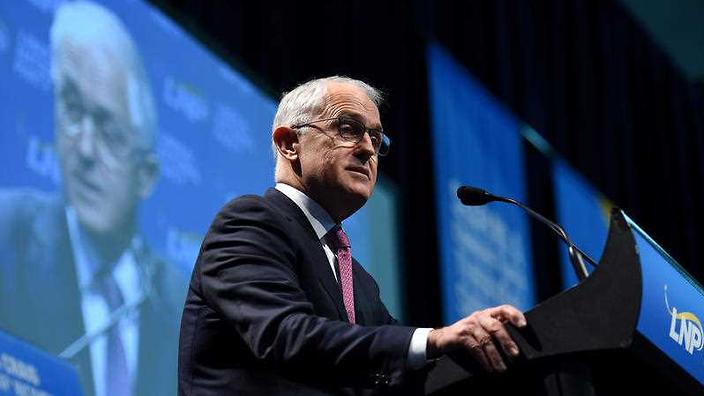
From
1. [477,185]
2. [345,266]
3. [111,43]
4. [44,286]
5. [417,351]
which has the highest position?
[477,185]

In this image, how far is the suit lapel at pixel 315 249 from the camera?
6.52 ft

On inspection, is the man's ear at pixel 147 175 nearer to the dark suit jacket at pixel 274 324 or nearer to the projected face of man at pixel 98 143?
the projected face of man at pixel 98 143

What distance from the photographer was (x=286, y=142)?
228 centimetres

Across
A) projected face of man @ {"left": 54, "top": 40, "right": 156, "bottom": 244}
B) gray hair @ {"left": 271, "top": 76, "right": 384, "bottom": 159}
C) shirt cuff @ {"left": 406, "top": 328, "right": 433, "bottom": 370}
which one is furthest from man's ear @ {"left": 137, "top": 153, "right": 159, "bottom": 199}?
shirt cuff @ {"left": 406, "top": 328, "right": 433, "bottom": 370}

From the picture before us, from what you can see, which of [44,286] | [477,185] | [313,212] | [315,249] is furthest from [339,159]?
[477,185]

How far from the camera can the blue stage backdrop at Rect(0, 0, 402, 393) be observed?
3.39 meters

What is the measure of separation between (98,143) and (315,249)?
1.79 metres

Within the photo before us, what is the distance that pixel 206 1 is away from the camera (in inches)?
189

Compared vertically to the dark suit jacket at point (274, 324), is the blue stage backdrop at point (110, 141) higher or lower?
higher

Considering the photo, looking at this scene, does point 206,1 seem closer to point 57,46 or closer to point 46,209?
point 57,46

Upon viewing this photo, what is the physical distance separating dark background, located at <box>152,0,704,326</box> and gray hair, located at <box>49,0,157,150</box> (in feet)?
0.99

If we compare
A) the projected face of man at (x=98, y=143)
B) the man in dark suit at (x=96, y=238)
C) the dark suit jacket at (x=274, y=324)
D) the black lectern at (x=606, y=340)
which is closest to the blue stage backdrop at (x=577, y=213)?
the man in dark suit at (x=96, y=238)

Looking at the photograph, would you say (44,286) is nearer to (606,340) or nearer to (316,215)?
(316,215)

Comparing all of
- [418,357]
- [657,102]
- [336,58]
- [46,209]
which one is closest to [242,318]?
[418,357]
